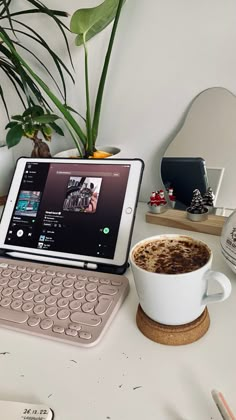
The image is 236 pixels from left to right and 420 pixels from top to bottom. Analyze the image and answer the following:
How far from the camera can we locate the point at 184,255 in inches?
15.4

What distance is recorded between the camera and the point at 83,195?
547 millimetres

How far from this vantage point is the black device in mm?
656

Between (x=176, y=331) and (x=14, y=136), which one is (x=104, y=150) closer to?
(x=14, y=136)

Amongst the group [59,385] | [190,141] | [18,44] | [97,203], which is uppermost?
[18,44]

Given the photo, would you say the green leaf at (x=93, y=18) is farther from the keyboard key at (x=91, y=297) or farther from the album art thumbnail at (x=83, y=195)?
the keyboard key at (x=91, y=297)

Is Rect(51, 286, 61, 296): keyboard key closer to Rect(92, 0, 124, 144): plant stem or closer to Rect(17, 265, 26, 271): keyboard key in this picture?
Rect(17, 265, 26, 271): keyboard key

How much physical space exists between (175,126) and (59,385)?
534 millimetres

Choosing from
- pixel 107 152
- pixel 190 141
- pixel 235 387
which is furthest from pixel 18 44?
pixel 235 387

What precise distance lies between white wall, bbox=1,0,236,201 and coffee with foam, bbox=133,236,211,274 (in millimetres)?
344

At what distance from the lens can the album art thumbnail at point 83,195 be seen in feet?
1.76

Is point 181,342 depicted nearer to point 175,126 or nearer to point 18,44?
point 175,126

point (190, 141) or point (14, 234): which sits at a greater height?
point (190, 141)

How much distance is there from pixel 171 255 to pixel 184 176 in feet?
1.04

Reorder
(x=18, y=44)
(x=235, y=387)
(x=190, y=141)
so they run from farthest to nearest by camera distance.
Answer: (x=18, y=44) < (x=190, y=141) < (x=235, y=387)
